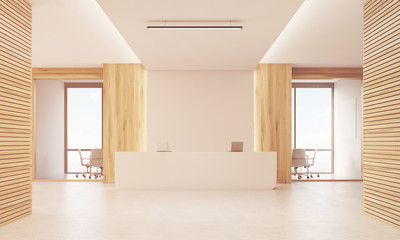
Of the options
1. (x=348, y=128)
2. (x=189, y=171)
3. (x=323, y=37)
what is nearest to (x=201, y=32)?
(x=323, y=37)

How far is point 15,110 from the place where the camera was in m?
5.25

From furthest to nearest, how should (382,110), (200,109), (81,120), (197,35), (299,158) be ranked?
(81,120) → (299,158) → (200,109) → (197,35) → (382,110)

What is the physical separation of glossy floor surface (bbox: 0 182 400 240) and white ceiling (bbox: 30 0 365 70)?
3281 mm

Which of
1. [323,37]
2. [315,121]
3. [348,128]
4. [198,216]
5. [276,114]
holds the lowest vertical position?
[198,216]

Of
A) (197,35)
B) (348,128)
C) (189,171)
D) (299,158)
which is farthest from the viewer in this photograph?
(348,128)

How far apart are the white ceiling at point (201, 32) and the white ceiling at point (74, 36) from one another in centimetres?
59

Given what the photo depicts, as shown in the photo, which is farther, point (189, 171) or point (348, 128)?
point (348, 128)

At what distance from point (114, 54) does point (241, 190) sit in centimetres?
490

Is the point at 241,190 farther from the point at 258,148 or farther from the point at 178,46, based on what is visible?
the point at 178,46

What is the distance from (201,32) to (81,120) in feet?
27.9

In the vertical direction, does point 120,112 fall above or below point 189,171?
above

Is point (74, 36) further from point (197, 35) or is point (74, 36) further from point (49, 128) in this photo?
point (49, 128)

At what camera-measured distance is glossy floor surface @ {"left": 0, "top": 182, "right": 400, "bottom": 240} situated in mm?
4371

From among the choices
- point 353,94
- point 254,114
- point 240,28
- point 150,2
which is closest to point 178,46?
point 240,28
